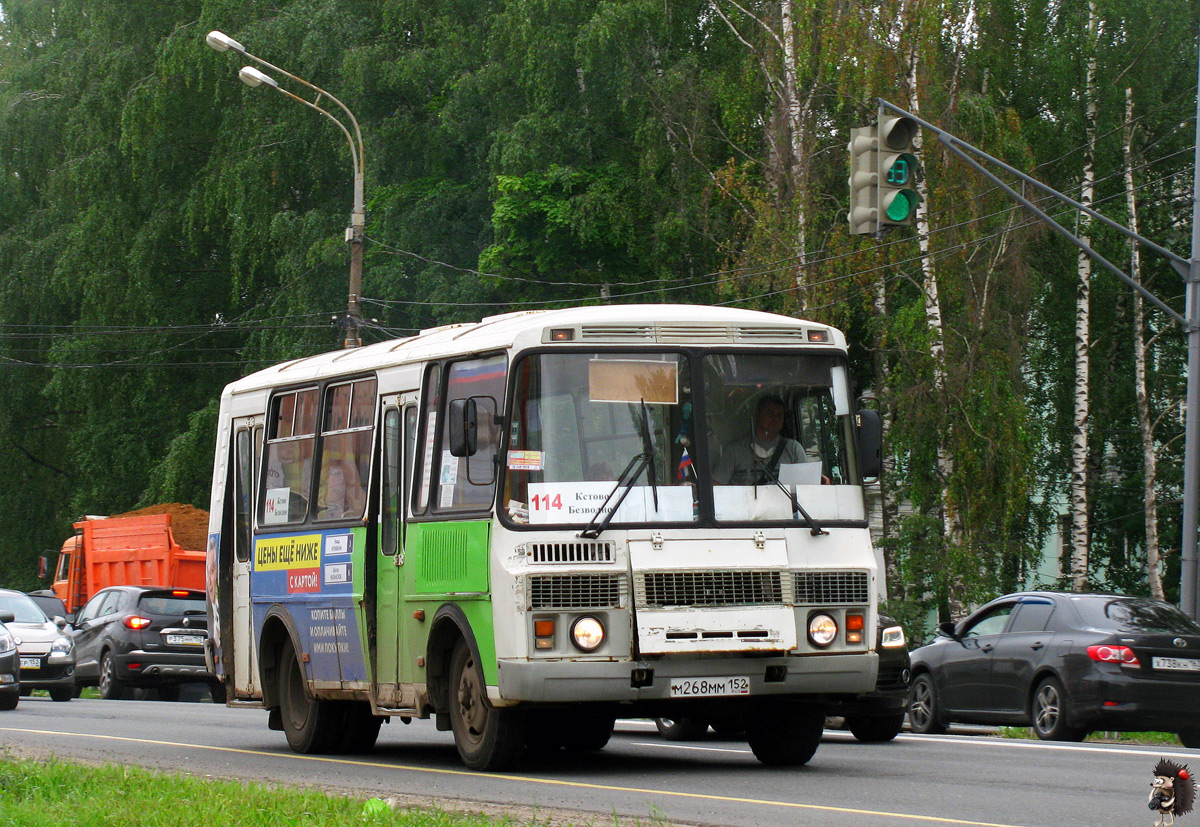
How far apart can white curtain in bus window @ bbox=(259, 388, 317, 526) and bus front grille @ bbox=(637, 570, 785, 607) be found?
157 inches

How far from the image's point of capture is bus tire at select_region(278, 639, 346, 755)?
45.6ft

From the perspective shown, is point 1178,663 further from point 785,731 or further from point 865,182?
point 785,731

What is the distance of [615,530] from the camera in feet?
35.5

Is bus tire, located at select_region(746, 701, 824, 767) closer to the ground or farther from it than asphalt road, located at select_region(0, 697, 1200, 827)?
farther from it

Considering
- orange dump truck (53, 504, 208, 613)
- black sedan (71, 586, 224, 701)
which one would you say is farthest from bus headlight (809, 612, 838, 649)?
orange dump truck (53, 504, 208, 613)

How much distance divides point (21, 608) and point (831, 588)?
18279 millimetres

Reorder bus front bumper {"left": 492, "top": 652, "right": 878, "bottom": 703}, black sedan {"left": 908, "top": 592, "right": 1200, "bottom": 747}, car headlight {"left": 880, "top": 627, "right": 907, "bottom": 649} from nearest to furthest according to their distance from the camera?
Result: bus front bumper {"left": 492, "top": 652, "right": 878, "bottom": 703}, car headlight {"left": 880, "top": 627, "right": 907, "bottom": 649}, black sedan {"left": 908, "top": 592, "right": 1200, "bottom": 747}

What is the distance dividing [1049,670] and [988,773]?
543 cm

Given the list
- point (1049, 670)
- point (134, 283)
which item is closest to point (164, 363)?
point (134, 283)

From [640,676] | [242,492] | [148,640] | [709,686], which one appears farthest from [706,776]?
[148,640]

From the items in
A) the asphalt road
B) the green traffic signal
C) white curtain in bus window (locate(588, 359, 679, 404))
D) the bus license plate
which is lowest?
the asphalt road

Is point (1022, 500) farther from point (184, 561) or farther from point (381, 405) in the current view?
point (381, 405)

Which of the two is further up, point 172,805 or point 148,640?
point 148,640

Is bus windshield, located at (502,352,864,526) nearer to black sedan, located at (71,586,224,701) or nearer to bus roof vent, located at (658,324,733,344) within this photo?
bus roof vent, located at (658,324,733,344)
